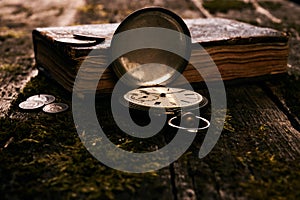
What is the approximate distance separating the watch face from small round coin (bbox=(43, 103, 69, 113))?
0.31 meters

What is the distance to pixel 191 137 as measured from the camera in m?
2.04

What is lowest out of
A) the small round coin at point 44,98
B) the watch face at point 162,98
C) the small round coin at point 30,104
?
the small round coin at point 44,98

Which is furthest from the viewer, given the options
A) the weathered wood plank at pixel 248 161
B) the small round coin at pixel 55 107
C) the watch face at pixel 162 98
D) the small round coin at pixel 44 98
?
the small round coin at pixel 44 98

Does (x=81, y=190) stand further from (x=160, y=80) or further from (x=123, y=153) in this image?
(x=160, y=80)

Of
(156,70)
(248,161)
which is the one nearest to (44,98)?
(156,70)

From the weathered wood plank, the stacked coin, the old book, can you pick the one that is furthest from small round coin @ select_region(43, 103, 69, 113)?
the weathered wood plank

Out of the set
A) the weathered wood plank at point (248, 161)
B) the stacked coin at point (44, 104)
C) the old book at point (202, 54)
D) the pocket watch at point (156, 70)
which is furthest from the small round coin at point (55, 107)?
the weathered wood plank at point (248, 161)

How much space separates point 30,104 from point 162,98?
661 millimetres

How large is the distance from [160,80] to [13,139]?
2.88 ft

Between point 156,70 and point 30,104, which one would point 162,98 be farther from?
point 30,104

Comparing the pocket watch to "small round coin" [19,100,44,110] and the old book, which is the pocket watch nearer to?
the old book

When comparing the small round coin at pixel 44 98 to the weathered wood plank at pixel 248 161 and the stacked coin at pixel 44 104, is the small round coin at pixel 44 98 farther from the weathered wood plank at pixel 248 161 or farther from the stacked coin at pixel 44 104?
the weathered wood plank at pixel 248 161

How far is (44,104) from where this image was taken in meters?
2.41

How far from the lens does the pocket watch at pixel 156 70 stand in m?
2.24
